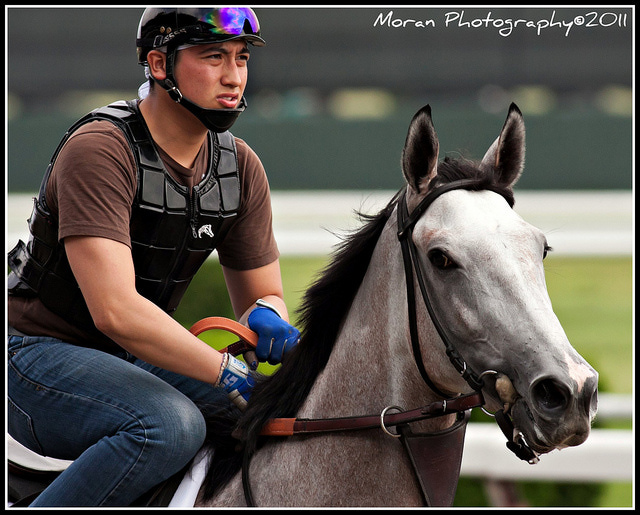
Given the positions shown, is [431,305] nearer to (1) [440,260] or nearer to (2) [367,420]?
(1) [440,260]

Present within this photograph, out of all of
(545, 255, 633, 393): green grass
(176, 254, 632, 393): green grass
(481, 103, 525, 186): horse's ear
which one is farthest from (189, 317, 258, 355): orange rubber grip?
(545, 255, 633, 393): green grass

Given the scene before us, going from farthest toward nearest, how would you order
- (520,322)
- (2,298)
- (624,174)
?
(624,174)
(2,298)
(520,322)

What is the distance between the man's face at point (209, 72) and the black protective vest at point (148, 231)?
0.21 m

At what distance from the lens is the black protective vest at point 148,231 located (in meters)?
2.65

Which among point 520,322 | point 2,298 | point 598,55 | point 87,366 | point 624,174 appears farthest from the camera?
point 598,55

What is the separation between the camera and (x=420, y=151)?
2.40 m

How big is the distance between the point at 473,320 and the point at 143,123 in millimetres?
1340

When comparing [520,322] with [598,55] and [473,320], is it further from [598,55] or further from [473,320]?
[598,55]

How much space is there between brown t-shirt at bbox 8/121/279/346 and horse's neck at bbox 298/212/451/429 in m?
0.75

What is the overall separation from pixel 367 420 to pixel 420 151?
2.78 feet

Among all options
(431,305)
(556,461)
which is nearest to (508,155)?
(431,305)

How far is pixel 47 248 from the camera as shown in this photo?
107 inches

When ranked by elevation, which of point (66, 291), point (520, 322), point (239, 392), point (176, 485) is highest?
point (520, 322)

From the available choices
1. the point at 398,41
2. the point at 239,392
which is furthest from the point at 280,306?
the point at 398,41
